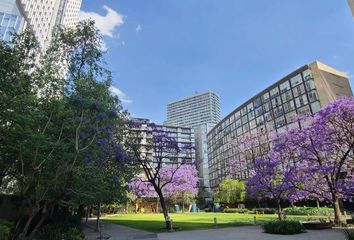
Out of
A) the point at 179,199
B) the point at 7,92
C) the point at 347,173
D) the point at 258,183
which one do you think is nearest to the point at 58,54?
the point at 7,92

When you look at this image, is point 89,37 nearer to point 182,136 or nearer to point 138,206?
point 138,206

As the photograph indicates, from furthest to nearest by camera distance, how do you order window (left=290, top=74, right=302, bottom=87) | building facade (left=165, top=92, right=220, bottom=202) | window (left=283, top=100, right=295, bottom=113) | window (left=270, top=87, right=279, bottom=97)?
building facade (left=165, top=92, right=220, bottom=202)
window (left=270, top=87, right=279, bottom=97)
window (left=283, top=100, right=295, bottom=113)
window (left=290, top=74, right=302, bottom=87)

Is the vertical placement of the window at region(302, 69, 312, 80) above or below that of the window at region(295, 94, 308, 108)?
above

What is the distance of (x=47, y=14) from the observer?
7050 cm

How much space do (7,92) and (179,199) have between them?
5512 centimetres

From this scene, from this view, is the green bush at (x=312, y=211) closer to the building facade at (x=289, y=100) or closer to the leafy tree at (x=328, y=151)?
the building facade at (x=289, y=100)

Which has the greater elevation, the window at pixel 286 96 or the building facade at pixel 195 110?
the building facade at pixel 195 110

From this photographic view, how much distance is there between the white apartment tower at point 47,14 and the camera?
191 feet

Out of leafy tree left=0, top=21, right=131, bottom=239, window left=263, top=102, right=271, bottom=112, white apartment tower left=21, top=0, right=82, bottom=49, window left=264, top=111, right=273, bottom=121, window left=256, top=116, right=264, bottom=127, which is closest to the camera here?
leafy tree left=0, top=21, right=131, bottom=239

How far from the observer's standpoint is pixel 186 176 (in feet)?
189

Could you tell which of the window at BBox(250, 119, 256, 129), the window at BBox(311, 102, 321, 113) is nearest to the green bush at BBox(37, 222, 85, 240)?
the window at BBox(311, 102, 321, 113)

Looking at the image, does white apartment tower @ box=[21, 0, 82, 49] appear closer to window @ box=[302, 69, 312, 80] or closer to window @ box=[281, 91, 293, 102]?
window @ box=[281, 91, 293, 102]

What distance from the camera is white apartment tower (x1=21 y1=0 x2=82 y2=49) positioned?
191 ft

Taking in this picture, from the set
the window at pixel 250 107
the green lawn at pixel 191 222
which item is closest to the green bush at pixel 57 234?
the green lawn at pixel 191 222
